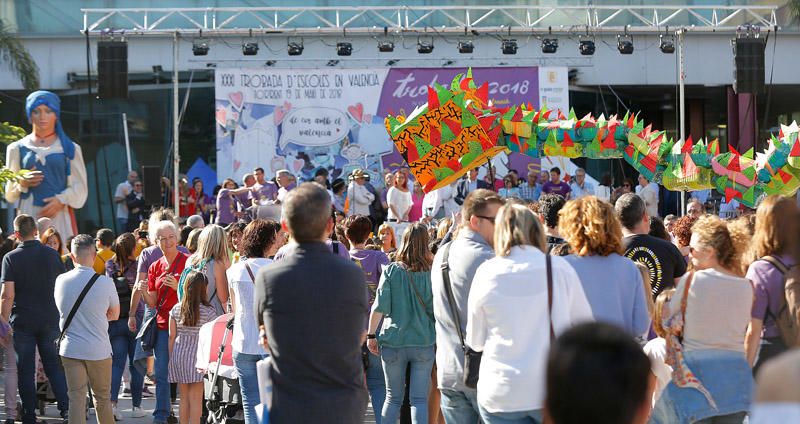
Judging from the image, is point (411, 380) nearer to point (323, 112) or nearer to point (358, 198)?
point (358, 198)

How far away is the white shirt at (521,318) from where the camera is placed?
180 inches

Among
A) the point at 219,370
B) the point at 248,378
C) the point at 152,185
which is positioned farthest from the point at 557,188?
the point at 248,378

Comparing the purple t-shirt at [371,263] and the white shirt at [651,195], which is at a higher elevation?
the white shirt at [651,195]

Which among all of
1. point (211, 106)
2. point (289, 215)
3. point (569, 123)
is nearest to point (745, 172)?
point (569, 123)

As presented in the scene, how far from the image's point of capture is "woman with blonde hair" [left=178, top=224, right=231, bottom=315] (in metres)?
7.73

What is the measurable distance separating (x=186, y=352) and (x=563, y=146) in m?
4.87

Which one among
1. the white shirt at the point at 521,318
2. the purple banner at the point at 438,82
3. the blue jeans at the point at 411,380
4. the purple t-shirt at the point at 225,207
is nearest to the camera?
the white shirt at the point at 521,318

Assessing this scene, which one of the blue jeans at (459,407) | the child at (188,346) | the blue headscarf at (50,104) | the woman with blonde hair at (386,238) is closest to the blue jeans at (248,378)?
the child at (188,346)

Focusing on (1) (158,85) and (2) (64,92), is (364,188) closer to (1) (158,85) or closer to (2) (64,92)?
(1) (158,85)

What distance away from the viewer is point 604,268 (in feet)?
16.5

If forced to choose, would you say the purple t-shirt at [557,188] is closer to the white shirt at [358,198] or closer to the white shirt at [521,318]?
the white shirt at [358,198]

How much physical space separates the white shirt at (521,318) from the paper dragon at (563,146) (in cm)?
568

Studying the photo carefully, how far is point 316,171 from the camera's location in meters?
20.1

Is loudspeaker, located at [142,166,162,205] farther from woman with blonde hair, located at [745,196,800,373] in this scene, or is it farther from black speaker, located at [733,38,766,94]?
woman with blonde hair, located at [745,196,800,373]
